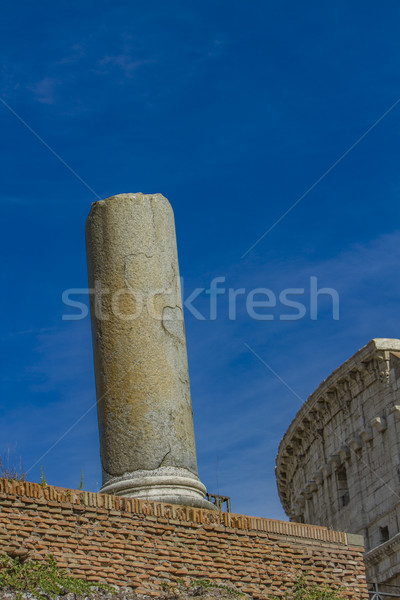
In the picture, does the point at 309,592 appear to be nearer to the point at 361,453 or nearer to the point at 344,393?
the point at 361,453

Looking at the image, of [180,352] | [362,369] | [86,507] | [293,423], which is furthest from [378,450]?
[86,507]

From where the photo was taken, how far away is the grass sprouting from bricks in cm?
1023

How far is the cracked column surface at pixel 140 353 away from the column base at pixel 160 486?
0.04ft

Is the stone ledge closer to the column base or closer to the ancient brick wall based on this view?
the ancient brick wall

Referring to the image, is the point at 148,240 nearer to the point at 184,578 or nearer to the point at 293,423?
the point at 184,578

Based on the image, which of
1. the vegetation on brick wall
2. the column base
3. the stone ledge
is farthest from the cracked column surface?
the vegetation on brick wall

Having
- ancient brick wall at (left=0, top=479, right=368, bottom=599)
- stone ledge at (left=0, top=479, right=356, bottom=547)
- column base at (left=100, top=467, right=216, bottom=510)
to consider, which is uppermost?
column base at (left=100, top=467, right=216, bottom=510)

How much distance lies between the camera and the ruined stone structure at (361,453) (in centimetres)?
2645

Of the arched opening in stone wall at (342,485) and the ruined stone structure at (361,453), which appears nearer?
the ruined stone structure at (361,453)

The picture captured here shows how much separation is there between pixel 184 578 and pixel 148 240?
14.8ft

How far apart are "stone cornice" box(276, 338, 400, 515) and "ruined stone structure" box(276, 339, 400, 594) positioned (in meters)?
0.03

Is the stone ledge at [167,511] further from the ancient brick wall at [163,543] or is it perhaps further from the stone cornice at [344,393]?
the stone cornice at [344,393]

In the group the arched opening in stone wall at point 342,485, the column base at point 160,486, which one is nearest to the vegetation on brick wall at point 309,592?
the column base at point 160,486

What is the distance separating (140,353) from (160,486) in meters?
1.72
